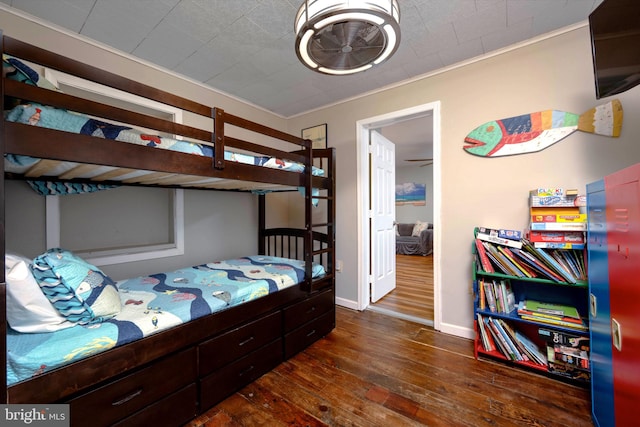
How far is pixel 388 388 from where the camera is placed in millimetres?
1642

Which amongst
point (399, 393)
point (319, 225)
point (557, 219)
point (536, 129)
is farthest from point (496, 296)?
point (319, 225)

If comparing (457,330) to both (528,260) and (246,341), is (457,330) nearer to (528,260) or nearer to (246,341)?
(528,260)

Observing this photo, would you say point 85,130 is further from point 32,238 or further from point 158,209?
point 158,209

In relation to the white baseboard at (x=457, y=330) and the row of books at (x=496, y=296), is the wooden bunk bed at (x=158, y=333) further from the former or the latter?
the row of books at (x=496, y=296)

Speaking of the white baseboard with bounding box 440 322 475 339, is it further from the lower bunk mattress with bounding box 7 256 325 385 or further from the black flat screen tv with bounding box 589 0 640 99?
the black flat screen tv with bounding box 589 0 640 99

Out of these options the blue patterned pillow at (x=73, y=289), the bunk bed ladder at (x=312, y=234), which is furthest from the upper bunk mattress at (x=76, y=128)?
the bunk bed ladder at (x=312, y=234)

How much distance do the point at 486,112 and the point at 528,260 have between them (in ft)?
4.08

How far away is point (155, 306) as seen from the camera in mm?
1405

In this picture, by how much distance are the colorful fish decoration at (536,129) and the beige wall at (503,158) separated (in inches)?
1.8

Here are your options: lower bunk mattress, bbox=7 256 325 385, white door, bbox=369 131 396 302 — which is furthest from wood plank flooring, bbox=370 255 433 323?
lower bunk mattress, bbox=7 256 325 385

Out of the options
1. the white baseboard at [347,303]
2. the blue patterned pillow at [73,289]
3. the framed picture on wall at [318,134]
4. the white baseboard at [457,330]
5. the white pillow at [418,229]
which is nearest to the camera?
the blue patterned pillow at [73,289]

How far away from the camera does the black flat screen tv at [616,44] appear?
1.07 metres

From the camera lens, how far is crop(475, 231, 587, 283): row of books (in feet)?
5.49

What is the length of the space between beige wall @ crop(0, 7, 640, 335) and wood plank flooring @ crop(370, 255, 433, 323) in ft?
1.60
